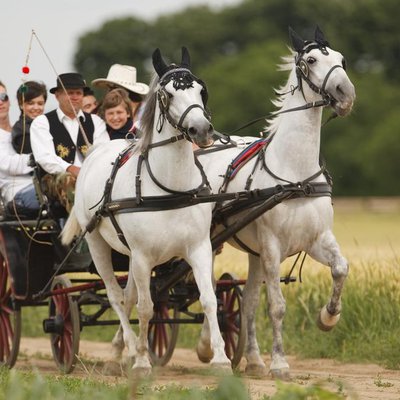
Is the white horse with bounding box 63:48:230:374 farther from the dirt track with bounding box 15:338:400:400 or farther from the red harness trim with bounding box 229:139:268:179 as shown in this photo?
the red harness trim with bounding box 229:139:268:179

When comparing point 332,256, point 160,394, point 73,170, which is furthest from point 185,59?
point 160,394

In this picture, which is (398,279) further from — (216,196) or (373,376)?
(216,196)

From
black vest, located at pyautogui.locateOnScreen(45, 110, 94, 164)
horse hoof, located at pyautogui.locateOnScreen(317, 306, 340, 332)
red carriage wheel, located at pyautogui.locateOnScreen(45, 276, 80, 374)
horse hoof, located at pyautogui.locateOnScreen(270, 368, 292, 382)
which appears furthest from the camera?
black vest, located at pyautogui.locateOnScreen(45, 110, 94, 164)

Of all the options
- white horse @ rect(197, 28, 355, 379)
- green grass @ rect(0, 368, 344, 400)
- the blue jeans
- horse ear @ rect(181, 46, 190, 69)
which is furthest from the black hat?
green grass @ rect(0, 368, 344, 400)

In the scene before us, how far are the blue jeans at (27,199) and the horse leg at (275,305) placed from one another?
2473 mm

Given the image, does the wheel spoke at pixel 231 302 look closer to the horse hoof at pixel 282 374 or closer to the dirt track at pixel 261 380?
the dirt track at pixel 261 380

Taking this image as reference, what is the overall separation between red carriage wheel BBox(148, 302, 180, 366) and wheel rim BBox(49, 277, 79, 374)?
3.09ft

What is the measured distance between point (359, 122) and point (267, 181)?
66542 mm

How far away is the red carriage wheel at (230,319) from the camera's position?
10.8 m

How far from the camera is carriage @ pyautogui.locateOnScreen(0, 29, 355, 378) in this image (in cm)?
886

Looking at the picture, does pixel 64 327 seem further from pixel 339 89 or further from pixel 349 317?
pixel 339 89

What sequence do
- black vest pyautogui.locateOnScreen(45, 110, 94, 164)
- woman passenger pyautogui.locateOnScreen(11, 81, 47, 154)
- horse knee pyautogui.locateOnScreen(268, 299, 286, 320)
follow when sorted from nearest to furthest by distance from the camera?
horse knee pyautogui.locateOnScreen(268, 299, 286, 320)
black vest pyautogui.locateOnScreen(45, 110, 94, 164)
woman passenger pyautogui.locateOnScreen(11, 81, 47, 154)

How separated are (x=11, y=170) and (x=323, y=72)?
11.2 ft

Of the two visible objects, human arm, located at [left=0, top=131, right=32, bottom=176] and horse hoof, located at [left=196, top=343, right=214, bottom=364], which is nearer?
horse hoof, located at [left=196, top=343, right=214, bottom=364]
